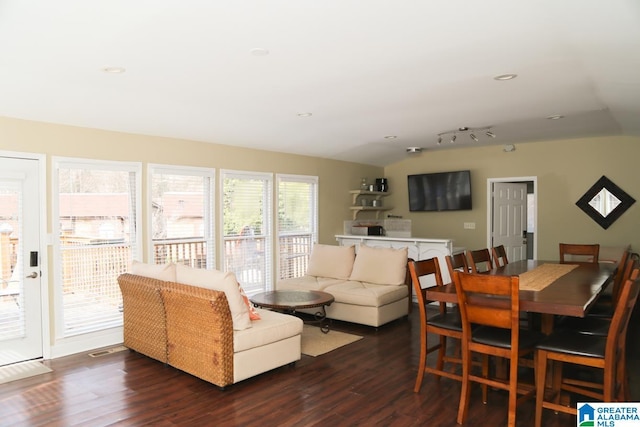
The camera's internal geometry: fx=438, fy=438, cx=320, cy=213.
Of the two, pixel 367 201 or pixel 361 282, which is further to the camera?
pixel 367 201

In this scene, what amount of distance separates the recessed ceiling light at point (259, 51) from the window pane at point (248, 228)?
10.3 ft

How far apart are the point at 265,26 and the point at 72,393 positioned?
322cm

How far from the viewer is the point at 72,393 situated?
355cm

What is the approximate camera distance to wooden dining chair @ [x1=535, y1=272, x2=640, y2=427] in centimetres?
263

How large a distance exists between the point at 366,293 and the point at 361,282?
63 cm

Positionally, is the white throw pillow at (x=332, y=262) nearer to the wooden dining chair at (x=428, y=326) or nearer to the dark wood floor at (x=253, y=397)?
the dark wood floor at (x=253, y=397)

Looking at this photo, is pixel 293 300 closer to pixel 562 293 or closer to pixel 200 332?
pixel 200 332

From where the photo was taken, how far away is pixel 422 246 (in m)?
→ 6.75

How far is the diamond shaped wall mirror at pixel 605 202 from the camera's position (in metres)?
6.31

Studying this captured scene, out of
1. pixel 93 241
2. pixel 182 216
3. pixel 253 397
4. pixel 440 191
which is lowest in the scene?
pixel 253 397

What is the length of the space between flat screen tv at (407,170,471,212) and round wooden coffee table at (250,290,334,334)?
3.40 m

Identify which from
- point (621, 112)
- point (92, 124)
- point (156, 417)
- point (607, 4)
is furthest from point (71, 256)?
point (621, 112)

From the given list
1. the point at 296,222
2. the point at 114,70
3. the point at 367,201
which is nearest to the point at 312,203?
the point at 296,222

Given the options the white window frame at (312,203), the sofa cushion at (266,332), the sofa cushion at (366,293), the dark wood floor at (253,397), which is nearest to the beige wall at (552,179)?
the white window frame at (312,203)
